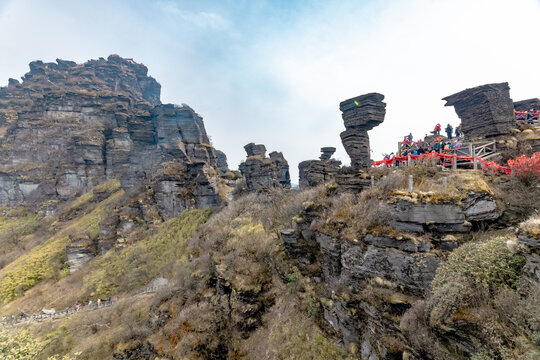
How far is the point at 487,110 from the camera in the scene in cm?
1291

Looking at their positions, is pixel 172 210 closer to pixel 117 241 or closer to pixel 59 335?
pixel 117 241

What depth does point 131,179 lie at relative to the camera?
134 ft

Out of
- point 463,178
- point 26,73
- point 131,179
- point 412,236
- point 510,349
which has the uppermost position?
point 26,73

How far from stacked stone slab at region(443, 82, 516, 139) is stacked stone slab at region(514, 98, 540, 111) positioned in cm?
800

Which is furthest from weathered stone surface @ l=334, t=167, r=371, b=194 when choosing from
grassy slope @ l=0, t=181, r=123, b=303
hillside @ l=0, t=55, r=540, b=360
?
grassy slope @ l=0, t=181, r=123, b=303

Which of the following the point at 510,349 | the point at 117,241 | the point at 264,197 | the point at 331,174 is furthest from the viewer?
the point at 117,241

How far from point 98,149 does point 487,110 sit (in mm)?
67581

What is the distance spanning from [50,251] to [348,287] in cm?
4335

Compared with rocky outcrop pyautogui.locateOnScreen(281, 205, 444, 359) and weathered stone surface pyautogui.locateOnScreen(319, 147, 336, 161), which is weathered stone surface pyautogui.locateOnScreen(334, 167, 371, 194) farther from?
weathered stone surface pyautogui.locateOnScreen(319, 147, 336, 161)

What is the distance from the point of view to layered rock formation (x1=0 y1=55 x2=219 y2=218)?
109ft

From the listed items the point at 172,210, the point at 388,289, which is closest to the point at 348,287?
the point at 388,289

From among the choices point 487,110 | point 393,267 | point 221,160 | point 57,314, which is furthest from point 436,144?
point 221,160

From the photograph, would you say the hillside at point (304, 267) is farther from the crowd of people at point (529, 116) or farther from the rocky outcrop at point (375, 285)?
the crowd of people at point (529, 116)

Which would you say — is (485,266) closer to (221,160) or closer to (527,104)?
(527,104)
